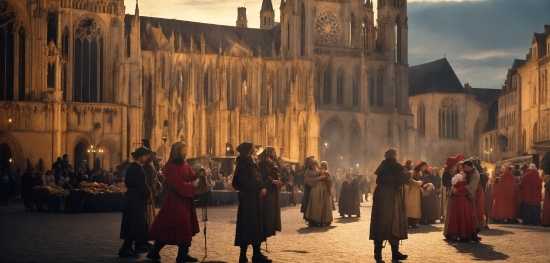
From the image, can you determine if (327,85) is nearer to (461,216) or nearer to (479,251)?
(461,216)

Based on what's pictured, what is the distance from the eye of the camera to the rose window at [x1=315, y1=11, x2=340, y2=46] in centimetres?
7500

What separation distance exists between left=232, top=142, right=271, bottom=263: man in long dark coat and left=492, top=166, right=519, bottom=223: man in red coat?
13353 millimetres

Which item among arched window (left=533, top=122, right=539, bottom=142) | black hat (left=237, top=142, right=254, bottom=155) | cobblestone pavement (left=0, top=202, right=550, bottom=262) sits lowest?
cobblestone pavement (left=0, top=202, right=550, bottom=262)

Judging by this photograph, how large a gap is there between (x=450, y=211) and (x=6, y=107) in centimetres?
3853

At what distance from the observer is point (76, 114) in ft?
180

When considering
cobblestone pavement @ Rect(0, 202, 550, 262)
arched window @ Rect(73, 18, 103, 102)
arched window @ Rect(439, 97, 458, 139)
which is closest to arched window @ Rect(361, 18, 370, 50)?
arched window @ Rect(439, 97, 458, 139)

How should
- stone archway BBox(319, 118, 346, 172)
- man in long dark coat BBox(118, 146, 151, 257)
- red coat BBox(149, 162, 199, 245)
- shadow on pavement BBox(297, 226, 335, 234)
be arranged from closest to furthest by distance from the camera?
red coat BBox(149, 162, 199, 245) < man in long dark coat BBox(118, 146, 151, 257) < shadow on pavement BBox(297, 226, 335, 234) < stone archway BBox(319, 118, 346, 172)

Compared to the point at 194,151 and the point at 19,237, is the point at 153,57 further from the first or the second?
the point at 19,237

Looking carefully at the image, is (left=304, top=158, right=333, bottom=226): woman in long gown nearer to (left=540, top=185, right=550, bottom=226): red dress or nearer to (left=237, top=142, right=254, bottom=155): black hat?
(left=540, top=185, right=550, bottom=226): red dress

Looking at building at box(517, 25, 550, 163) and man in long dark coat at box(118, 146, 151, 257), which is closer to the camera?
man in long dark coat at box(118, 146, 151, 257)

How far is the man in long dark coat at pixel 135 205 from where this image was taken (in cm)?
1537

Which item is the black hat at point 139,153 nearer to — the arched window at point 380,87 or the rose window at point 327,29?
the rose window at point 327,29

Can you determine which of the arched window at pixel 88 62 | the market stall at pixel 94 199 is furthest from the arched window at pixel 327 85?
the market stall at pixel 94 199

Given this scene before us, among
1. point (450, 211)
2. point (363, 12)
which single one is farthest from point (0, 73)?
point (450, 211)
